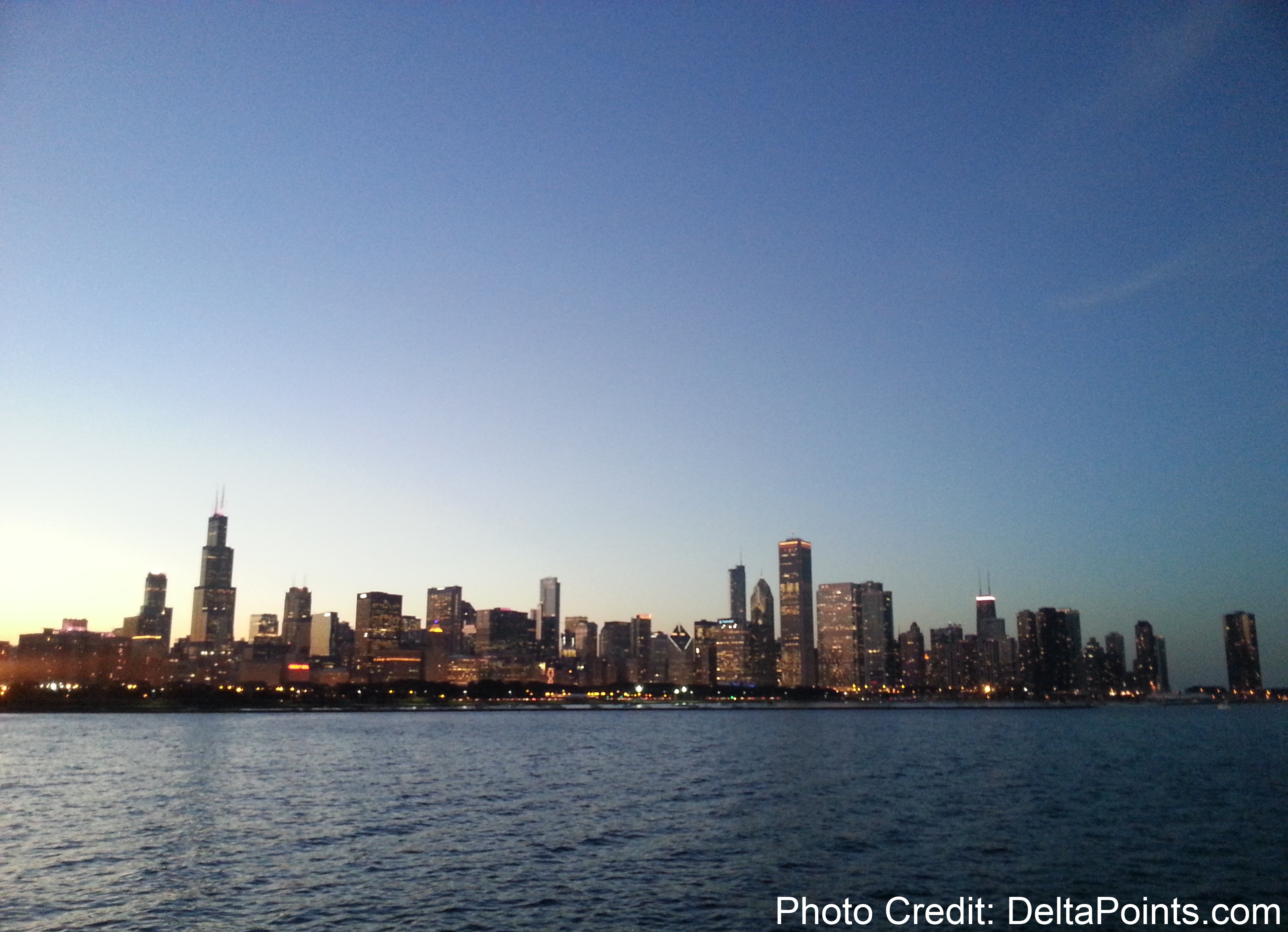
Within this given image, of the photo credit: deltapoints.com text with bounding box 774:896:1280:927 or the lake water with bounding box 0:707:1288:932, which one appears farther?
the lake water with bounding box 0:707:1288:932

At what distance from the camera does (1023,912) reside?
37500 millimetres

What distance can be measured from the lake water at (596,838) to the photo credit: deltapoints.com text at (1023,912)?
57 centimetres

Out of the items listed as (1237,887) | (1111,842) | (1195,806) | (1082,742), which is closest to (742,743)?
(1082,742)

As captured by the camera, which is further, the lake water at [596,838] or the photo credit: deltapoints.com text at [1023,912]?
the lake water at [596,838]

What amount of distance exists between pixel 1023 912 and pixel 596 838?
958 inches

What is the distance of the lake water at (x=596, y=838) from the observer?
38562mm

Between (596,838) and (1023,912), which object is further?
(596,838)

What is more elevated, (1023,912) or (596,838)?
(1023,912)

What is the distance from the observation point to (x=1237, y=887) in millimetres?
41156

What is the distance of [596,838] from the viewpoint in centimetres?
5369

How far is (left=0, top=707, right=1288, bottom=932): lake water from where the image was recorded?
38.6m

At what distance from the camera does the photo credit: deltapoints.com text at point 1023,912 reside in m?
35.8

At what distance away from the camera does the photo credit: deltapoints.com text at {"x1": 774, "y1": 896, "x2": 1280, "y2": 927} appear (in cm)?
3581

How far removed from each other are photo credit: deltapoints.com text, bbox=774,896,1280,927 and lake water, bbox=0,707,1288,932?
57 centimetres
